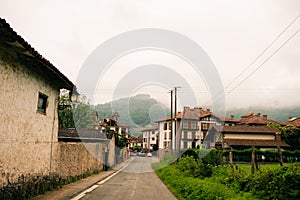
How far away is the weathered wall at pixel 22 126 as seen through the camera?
729 cm

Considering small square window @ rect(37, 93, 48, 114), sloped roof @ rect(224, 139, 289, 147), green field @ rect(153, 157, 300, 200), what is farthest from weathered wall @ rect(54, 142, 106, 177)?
sloped roof @ rect(224, 139, 289, 147)

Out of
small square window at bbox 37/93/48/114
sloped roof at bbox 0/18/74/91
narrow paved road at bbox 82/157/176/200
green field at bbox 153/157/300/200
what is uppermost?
sloped roof at bbox 0/18/74/91

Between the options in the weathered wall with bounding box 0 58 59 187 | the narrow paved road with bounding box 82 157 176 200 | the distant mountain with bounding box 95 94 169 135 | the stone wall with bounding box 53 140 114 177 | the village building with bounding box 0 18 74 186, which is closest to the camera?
the village building with bounding box 0 18 74 186

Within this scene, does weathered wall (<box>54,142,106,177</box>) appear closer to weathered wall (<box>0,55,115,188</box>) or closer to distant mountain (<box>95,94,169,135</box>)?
weathered wall (<box>0,55,115,188</box>)

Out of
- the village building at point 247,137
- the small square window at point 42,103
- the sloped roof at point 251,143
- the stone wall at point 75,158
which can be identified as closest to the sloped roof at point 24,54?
the small square window at point 42,103

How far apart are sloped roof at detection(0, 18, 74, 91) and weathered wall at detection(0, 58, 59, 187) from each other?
9.4 inches

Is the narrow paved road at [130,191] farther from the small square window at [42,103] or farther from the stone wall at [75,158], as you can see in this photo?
the small square window at [42,103]

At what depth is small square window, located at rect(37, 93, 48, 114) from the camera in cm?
1009

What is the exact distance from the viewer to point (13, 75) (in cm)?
772

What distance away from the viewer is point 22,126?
27.4ft

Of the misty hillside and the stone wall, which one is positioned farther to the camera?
the misty hillside

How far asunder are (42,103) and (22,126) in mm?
2228

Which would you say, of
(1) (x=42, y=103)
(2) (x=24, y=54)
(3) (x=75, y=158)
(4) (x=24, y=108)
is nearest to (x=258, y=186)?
(4) (x=24, y=108)

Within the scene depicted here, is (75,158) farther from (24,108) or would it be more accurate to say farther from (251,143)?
(251,143)
